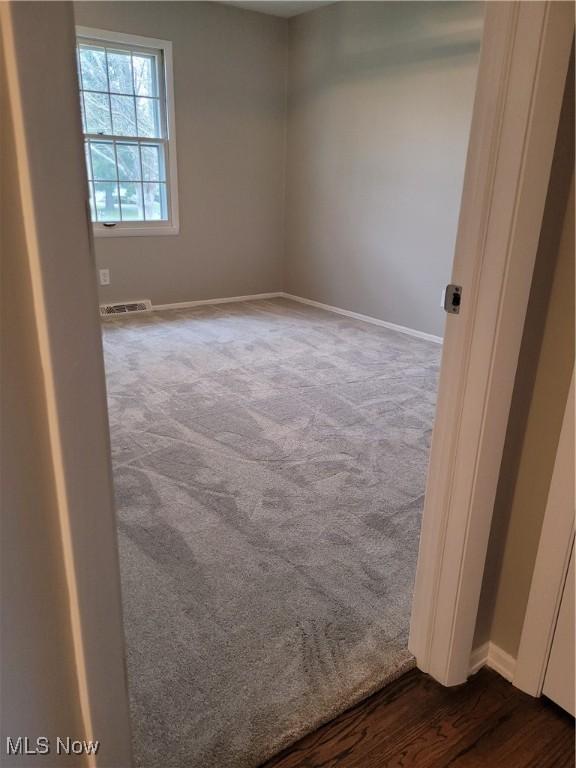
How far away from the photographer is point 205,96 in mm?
5039

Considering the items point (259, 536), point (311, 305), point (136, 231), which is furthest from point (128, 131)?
point (259, 536)

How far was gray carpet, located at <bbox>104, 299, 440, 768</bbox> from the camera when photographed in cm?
140

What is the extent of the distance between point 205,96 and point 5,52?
4946 mm

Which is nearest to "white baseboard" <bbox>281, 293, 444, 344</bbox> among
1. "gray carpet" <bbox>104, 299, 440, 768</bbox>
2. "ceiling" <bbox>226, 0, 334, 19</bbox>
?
"gray carpet" <bbox>104, 299, 440, 768</bbox>

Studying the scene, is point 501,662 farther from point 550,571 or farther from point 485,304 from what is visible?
point 485,304

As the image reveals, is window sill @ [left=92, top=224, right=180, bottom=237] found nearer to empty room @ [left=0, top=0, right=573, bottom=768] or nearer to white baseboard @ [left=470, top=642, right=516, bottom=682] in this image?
empty room @ [left=0, top=0, right=573, bottom=768]

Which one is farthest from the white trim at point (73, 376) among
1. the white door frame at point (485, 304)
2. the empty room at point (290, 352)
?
the white door frame at point (485, 304)

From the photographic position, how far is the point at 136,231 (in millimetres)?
4992

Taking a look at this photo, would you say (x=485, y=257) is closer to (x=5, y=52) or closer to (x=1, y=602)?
(x=5, y=52)

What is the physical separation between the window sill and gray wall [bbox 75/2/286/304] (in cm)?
5

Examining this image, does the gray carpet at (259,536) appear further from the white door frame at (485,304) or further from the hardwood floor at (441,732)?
the white door frame at (485,304)

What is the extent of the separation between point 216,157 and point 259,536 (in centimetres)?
419

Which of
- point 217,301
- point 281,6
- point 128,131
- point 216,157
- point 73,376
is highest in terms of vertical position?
point 281,6
